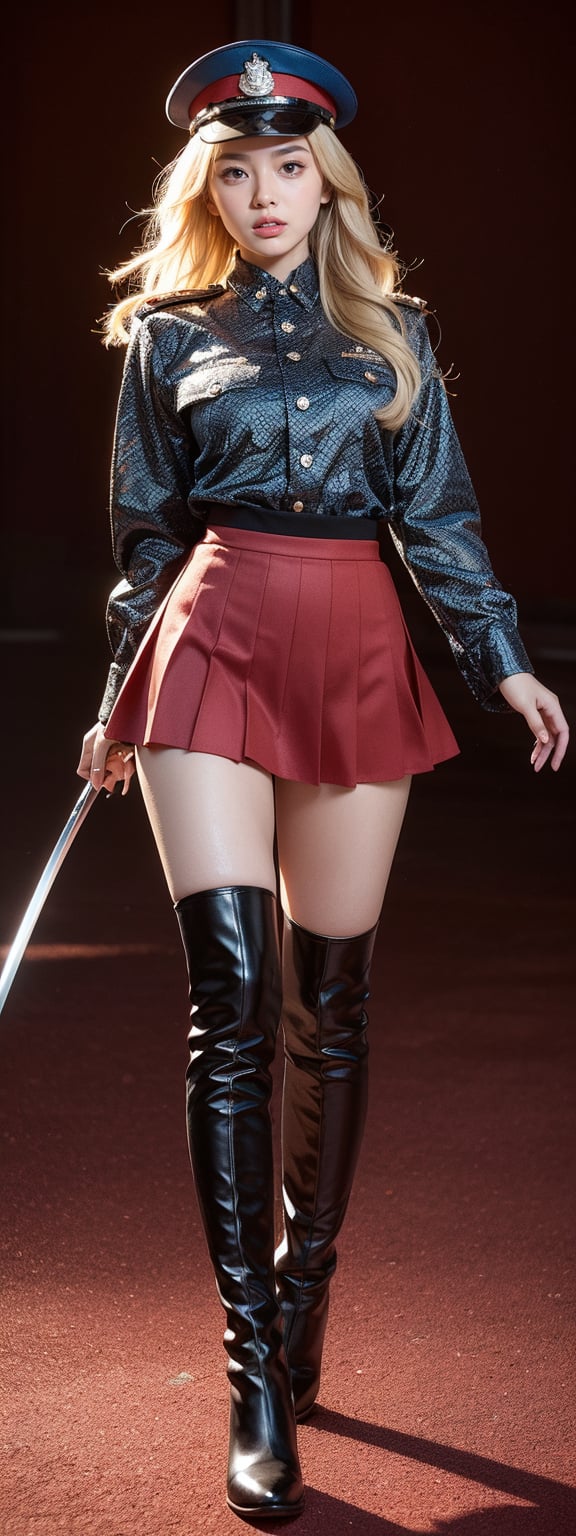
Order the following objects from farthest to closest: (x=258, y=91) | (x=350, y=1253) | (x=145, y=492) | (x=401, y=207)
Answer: (x=401, y=207) → (x=350, y=1253) → (x=145, y=492) → (x=258, y=91)

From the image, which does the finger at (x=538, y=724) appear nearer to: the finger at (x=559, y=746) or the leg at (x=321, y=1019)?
the finger at (x=559, y=746)

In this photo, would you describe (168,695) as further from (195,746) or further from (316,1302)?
(316,1302)

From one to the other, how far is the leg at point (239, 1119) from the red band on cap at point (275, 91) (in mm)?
747

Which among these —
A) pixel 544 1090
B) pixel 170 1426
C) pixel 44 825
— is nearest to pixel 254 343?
pixel 170 1426

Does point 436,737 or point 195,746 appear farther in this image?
point 436,737

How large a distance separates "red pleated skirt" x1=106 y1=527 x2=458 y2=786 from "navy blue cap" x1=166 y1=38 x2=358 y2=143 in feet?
1.47

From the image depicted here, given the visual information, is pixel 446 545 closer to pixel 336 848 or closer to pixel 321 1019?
pixel 336 848

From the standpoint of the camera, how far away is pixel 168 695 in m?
1.79

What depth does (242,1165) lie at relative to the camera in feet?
5.67

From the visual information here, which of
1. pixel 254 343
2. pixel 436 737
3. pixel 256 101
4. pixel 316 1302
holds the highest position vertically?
pixel 256 101

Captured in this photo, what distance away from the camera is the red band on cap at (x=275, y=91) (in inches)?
72.1

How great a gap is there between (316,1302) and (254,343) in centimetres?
112

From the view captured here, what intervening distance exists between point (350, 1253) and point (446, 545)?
1.16m

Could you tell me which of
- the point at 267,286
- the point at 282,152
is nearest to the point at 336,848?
the point at 267,286
